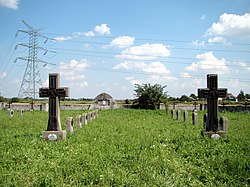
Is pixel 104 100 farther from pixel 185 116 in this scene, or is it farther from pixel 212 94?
pixel 212 94

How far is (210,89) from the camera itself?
11.8 metres

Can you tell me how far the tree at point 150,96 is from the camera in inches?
1670

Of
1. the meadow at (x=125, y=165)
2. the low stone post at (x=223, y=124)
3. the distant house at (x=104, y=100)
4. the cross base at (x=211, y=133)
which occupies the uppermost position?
the distant house at (x=104, y=100)

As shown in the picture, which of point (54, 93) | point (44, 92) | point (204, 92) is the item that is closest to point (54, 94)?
point (54, 93)

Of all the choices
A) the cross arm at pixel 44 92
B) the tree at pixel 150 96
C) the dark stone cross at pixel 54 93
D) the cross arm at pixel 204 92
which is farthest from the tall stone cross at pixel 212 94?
the tree at pixel 150 96

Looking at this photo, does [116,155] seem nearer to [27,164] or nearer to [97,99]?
[27,164]

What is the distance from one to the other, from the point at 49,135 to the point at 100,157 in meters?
4.32

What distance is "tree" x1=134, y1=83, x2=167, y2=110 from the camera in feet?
139

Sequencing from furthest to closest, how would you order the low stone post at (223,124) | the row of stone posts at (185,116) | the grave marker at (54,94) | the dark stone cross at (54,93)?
the row of stone posts at (185,116) < the dark stone cross at (54,93) < the grave marker at (54,94) < the low stone post at (223,124)

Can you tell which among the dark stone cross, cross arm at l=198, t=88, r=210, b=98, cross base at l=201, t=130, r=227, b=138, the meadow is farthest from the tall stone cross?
the dark stone cross

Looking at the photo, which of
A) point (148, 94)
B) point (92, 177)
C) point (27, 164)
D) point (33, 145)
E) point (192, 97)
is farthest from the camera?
point (192, 97)

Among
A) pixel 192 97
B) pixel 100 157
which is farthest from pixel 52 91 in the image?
pixel 192 97

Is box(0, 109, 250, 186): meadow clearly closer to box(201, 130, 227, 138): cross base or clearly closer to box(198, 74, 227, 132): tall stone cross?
box(201, 130, 227, 138): cross base

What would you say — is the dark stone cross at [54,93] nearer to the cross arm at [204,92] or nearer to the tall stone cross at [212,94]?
the cross arm at [204,92]
